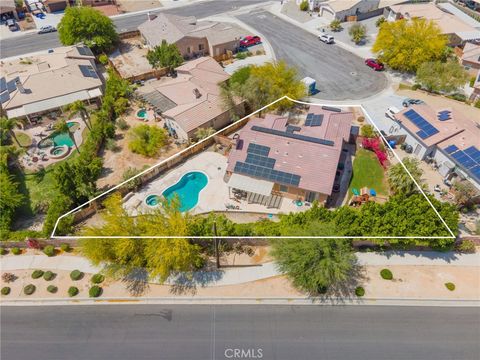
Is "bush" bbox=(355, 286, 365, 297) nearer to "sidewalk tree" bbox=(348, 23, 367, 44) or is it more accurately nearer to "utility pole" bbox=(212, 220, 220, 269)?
"utility pole" bbox=(212, 220, 220, 269)

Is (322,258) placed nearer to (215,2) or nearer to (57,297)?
(57,297)

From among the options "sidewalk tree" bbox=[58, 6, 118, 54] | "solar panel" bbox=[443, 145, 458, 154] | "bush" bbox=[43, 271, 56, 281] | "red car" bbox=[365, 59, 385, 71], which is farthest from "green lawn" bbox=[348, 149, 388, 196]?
"sidewalk tree" bbox=[58, 6, 118, 54]

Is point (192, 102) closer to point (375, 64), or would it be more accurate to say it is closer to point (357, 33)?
point (375, 64)

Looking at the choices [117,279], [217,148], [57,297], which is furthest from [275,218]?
[57,297]

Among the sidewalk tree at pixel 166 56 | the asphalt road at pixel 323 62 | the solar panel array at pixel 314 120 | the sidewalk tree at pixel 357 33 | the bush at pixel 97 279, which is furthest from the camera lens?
the sidewalk tree at pixel 357 33

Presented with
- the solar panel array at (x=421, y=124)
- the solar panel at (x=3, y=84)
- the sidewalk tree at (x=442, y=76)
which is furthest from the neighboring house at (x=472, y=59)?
the solar panel at (x=3, y=84)

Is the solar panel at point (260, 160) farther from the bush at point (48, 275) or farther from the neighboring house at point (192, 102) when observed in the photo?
the bush at point (48, 275)

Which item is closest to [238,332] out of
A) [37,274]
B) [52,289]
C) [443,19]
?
[52,289]
